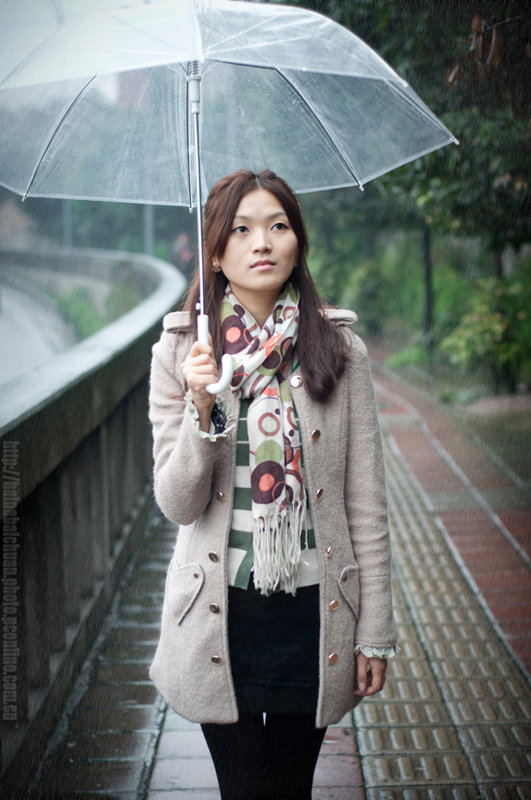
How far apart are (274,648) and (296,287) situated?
3.13 ft

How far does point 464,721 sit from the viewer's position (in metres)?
3.61

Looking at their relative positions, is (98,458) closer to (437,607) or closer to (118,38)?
(437,607)

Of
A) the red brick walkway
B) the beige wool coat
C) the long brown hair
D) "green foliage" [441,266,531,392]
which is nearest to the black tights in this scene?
the beige wool coat

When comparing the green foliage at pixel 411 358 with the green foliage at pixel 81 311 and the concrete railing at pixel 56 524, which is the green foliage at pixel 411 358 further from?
the green foliage at pixel 81 311

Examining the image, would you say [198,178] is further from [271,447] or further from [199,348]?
[271,447]

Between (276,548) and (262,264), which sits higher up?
(262,264)

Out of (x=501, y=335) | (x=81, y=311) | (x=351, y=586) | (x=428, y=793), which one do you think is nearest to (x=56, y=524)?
(x=351, y=586)

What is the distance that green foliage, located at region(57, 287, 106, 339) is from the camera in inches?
1043

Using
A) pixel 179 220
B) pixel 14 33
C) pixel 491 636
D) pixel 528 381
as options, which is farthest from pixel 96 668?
pixel 179 220

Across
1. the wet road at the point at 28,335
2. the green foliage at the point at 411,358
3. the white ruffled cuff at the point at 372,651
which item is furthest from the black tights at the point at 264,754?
the wet road at the point at 28,335

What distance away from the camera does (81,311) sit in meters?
27.7

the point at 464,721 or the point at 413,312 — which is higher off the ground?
the point at 413,312

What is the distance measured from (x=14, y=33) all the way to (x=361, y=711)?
9.48 ft

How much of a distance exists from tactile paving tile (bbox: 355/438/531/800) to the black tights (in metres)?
0.85
